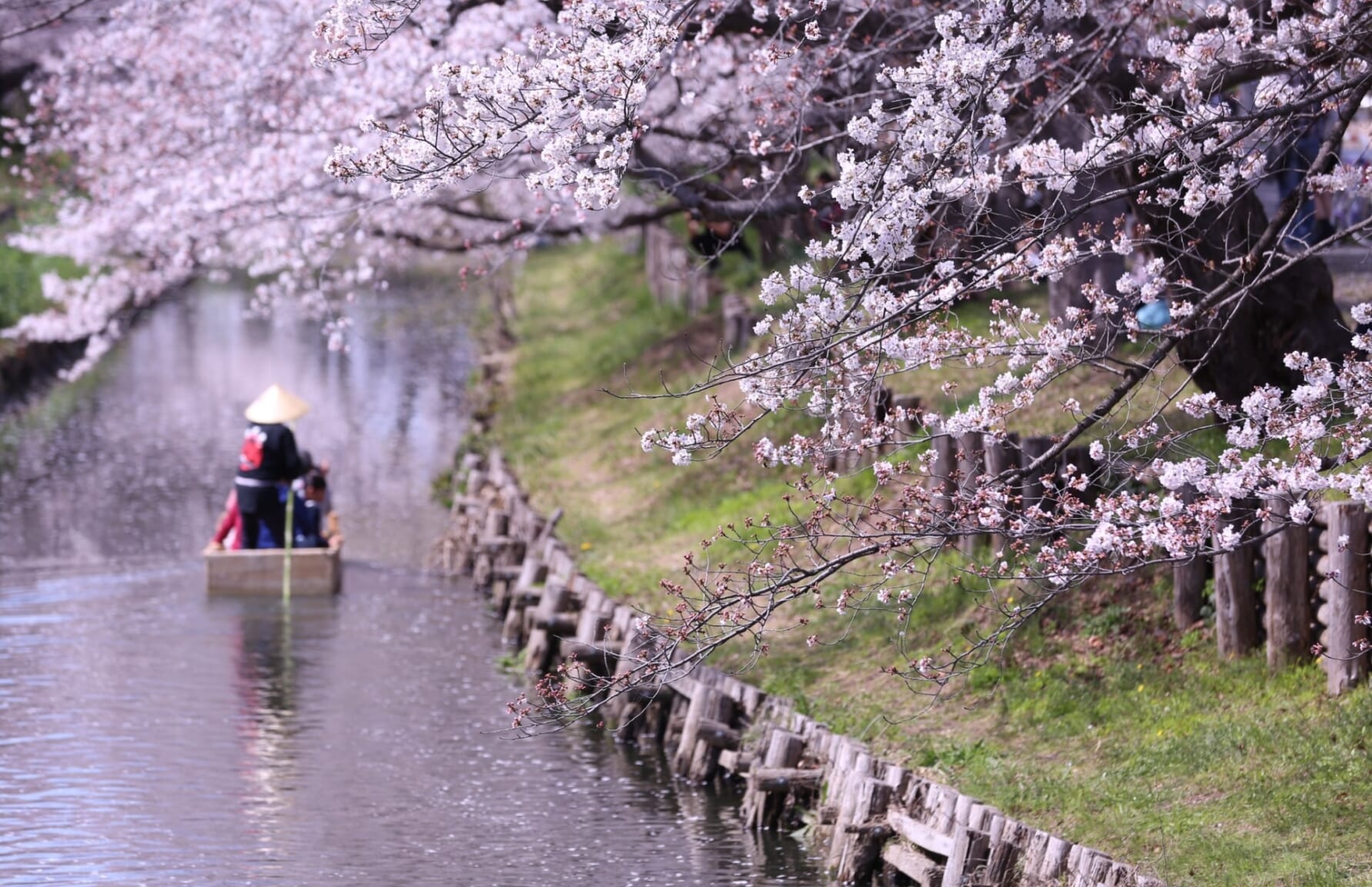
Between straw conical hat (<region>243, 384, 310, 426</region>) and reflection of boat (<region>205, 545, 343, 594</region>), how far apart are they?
120cm

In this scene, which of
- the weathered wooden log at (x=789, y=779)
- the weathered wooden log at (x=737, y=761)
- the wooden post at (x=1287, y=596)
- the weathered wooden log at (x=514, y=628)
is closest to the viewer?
the wooden post at (x=1287, y=596)

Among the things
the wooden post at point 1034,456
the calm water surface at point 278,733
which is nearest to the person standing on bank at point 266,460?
the calm water surface at point 278,733

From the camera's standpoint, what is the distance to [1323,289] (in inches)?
452

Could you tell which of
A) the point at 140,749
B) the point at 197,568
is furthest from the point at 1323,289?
the point at 197,568

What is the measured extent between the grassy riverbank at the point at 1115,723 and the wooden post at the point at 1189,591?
13cm

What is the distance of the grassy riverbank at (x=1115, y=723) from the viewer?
7.85 meters

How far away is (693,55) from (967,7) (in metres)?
2.75

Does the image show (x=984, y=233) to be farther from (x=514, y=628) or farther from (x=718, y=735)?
(x=514, y=628)

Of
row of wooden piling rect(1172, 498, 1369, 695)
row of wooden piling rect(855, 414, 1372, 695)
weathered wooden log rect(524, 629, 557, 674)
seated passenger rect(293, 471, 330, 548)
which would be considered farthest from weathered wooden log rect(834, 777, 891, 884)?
seated passenger rect(293, 471, 330, 548)

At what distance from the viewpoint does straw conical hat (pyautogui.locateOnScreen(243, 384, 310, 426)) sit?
1580 centimetres

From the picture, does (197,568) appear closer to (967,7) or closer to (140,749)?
(140,749)

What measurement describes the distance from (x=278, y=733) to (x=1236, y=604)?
6.39 m

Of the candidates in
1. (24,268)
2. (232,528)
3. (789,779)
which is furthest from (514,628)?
(24,268)

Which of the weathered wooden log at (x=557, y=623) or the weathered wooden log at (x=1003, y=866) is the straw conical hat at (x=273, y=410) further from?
the weathered wooden log at (x=1003, y=866)
